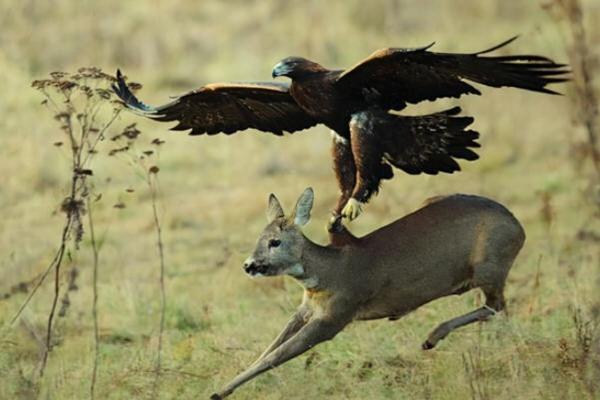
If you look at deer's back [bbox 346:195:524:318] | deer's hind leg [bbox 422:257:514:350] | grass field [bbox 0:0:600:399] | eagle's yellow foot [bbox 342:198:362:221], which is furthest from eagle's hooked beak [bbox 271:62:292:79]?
grass field [bbox 0:0:600:399]

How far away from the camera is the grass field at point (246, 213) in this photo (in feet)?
28.1

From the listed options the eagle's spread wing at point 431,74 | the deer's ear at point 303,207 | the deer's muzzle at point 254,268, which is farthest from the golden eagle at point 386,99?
the deer's muzzle at point 254,268

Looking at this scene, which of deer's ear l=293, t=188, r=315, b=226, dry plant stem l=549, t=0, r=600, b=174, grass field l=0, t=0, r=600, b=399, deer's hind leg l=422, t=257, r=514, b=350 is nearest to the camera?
deer's ear l=293, t=188, r=315, b=226

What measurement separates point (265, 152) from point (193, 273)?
4.72 metres

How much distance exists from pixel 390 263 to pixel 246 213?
6.44 m

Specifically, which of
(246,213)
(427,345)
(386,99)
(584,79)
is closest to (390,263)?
(427,345)

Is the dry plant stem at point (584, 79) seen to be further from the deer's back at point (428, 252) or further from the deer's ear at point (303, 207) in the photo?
the deer's ear at point (303, 207)

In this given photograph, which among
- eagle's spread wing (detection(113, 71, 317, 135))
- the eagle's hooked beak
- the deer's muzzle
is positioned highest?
eagle's spread wing (detection(113, 71, 317, 135))

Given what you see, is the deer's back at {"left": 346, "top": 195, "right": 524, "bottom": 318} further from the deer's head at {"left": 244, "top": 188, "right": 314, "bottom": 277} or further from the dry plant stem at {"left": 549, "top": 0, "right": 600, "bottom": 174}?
the dry plant stem at {"left": 549, "top": 0, "right": 600, "bottom": 174}

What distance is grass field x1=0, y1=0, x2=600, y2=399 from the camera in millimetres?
8570

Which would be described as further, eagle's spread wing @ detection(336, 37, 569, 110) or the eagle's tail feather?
the eagle's tail feather

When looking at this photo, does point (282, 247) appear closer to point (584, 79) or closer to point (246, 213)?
point (584, 79)

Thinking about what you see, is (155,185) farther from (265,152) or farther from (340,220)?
(340,220)

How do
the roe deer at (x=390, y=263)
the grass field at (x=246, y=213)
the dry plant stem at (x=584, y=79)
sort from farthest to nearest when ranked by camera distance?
1. the dry plant stem at (x=584, y=79)
2. the grass field at (x=246, y=213)
3. the roe deer at (x=390, y=263)
